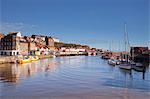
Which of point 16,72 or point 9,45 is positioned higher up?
point 9,45

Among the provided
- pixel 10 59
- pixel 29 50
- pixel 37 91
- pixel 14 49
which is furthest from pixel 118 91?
pixel 29 50

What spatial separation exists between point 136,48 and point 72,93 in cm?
6938

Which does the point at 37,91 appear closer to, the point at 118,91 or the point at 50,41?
the point at 118,91

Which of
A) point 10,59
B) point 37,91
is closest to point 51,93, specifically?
point 37,91

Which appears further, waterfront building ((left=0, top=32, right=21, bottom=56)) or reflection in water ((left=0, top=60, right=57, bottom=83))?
waterfront building ((left=0, top=32, right=21, bottom=56))

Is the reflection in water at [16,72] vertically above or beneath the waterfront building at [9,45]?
beneath

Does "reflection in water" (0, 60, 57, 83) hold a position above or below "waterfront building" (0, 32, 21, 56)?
below

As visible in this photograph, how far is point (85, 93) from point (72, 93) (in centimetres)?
83

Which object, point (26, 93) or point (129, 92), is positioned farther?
point (129, 92)

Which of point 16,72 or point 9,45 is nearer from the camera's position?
point 16,72

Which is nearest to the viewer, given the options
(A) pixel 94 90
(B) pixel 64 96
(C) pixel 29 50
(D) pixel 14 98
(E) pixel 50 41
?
(D) pixel 14 98

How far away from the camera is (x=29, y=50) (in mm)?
91812

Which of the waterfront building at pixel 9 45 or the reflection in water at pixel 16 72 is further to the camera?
the waterfront building at pixel 9 45

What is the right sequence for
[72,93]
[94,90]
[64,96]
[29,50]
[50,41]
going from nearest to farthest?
1. [64,96]
2. [72,93]
3. [94,90]
4. [29,50]
5. [50,41]
